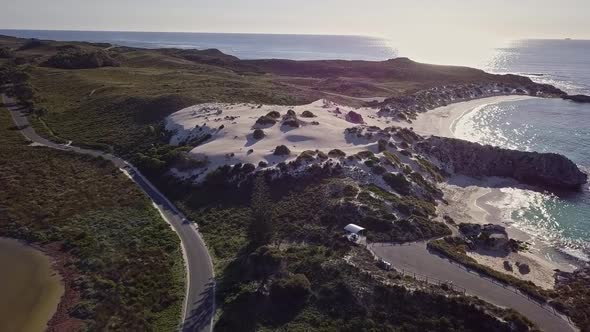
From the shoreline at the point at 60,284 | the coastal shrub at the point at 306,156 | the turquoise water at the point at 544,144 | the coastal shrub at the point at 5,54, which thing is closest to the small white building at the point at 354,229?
the coastal shrub at the point at 306,156

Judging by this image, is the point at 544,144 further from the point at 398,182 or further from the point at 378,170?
the point at 378,170

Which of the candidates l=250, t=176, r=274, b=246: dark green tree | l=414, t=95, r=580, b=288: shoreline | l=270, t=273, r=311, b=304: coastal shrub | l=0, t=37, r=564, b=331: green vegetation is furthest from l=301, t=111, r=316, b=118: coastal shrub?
l=270, t=273, r=311, b=304: coastal shrub

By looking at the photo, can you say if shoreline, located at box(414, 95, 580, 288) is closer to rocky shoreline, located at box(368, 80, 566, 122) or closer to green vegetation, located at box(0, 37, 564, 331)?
green vegetation, located at box(0, 37, 564, 331)

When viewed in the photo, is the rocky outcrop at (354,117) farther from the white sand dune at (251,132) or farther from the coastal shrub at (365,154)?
the coastal shrub at (365,154)

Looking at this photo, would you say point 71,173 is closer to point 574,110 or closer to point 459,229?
point 459,229

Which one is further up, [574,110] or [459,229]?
[574,110]

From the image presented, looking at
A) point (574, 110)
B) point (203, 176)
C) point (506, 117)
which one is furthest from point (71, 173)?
point (574, 110)

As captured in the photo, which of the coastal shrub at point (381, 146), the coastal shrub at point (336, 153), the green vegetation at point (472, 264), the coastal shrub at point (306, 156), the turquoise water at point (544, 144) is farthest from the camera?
the coastal shrub at point (381, 146)
